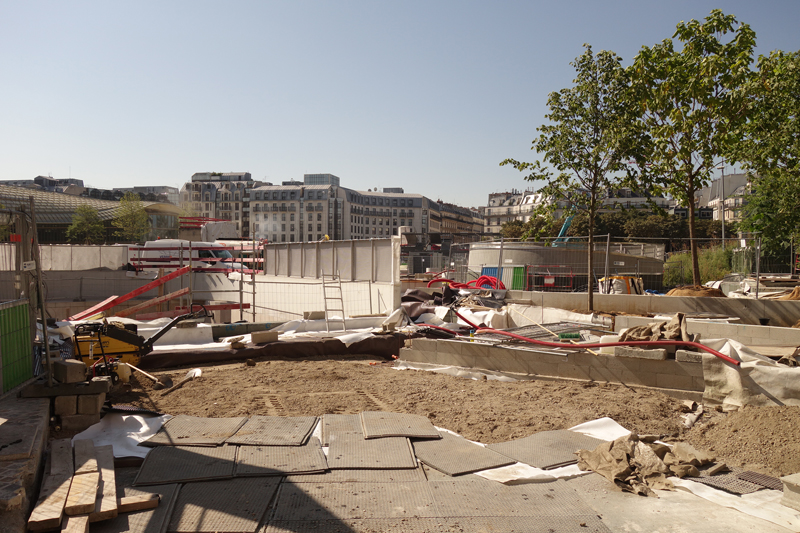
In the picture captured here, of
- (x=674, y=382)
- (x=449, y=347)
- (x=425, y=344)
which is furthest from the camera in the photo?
(x=425, y=344)

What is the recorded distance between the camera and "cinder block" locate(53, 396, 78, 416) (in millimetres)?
6035

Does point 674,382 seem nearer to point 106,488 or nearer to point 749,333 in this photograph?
point 749,333

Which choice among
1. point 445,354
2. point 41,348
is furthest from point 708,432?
point 41,348

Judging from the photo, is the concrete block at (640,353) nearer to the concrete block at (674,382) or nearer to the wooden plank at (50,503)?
the concrete block at (674,382)

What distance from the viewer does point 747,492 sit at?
4805mm

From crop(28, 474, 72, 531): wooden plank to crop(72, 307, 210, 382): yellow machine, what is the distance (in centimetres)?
398

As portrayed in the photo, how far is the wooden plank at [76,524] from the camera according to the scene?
3645 mm

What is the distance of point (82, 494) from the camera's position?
409 centimetres

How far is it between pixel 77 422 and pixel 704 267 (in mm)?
23049

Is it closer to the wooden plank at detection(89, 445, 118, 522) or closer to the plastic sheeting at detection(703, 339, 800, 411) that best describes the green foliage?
the plastic sheeting at detection(703, 339, 800, 411)

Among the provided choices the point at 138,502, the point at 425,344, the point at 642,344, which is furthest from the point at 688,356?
the point at 138,502

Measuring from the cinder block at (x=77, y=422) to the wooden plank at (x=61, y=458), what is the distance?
2.70ft

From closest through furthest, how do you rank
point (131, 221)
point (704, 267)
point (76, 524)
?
point (76, 524) → point (704, 267) → point (131, 221)

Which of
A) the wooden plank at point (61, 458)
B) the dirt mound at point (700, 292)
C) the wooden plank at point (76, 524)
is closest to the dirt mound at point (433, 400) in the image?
the wooden plank at point (61, 458)
